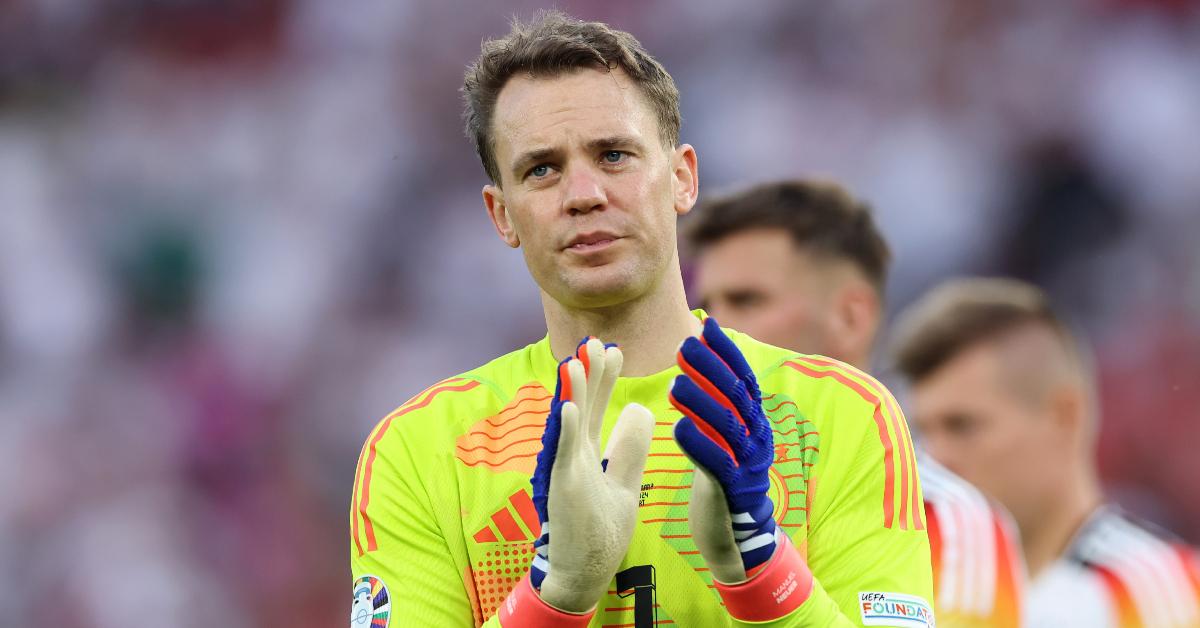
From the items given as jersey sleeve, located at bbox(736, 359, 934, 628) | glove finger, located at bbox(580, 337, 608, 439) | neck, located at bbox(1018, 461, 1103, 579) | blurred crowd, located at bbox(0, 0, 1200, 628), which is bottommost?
jersey sleeve, located at bbox(736, 359, 934, 628)

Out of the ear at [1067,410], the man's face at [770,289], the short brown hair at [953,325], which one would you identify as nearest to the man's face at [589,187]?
the man's face at [770,289]

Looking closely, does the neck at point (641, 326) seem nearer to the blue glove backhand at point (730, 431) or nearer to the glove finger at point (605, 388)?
the glove finger at point (605, 388)

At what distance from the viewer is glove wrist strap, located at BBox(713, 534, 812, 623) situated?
97.5 inches

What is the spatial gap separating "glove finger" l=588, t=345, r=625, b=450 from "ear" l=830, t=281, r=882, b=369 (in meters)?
3.45

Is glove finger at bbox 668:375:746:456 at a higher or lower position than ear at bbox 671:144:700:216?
lower

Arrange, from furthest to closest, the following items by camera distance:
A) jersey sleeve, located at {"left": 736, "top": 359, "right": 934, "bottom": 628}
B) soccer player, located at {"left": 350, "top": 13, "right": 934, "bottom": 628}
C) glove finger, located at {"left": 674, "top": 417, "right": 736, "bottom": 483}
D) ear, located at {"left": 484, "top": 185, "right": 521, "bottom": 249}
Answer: ear, located at {"left": 484, "top": 185, "right": 521, "bottom": 249}, jersey sleeve, located at {"left": 736, "top": 359, "right": 934, "bottom": 628}, soccer player, located at {"left": 350, "top": 13, "right": 934, "bottom": 628}, glove finger, located at {"left": 674, "top": 417, "right": 736, "bottom": 483}

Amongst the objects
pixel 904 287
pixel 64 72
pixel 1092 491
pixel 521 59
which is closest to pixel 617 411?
pixel 521 59

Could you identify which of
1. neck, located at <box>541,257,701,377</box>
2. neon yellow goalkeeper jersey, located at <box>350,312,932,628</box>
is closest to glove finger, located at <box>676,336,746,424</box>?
neon yellow goalkeeper jersey, located at <box>350,312,932,628</box>

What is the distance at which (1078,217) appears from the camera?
7.95 metres

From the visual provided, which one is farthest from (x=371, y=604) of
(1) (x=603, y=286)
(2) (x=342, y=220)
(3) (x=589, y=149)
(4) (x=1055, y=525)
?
(2) (x=342, y=220)

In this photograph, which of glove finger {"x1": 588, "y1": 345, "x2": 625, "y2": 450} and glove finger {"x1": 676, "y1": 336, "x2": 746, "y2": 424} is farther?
glove finger {"x1": 588, "y1": 345, "x2": 625, "y2": 450}

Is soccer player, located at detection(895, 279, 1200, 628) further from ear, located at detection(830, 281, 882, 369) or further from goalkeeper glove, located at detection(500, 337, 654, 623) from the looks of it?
A: goalkeeper glove, located at detection(500, 337, 654, 623)

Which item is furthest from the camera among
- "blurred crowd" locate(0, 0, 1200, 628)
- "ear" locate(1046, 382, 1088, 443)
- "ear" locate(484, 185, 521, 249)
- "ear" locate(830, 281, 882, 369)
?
"blurred crowd" locate(0, 0, 1200, 628)

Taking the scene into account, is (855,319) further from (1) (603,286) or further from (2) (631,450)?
(2) (631,450)
